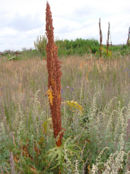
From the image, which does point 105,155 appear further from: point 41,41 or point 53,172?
point 41,41

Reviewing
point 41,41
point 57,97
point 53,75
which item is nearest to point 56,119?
point 57,97

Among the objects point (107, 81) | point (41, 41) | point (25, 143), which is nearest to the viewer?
point (25, 143)

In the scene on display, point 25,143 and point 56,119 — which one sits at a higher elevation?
point 56,119

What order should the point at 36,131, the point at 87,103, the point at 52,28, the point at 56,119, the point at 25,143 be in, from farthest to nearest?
the point at 87,103, the point at 36,131, the point at 25,143, the point at 56,119, the point at 52,28

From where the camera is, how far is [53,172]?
1.88 m

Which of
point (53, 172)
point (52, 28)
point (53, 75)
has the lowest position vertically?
point (53, 172)

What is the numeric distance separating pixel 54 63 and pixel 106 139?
906 mm

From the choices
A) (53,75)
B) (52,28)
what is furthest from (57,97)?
(52,28)

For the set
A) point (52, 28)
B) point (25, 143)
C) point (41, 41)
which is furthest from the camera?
point (41, 41)

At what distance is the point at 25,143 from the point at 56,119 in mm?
536

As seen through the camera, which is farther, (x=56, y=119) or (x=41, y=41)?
(x=41, y=41)

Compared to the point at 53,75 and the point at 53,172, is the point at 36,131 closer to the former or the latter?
the point at 53,172

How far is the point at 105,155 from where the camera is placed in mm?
1934

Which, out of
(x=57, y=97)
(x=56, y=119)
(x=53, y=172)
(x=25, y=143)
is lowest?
(x=53, y=172)
